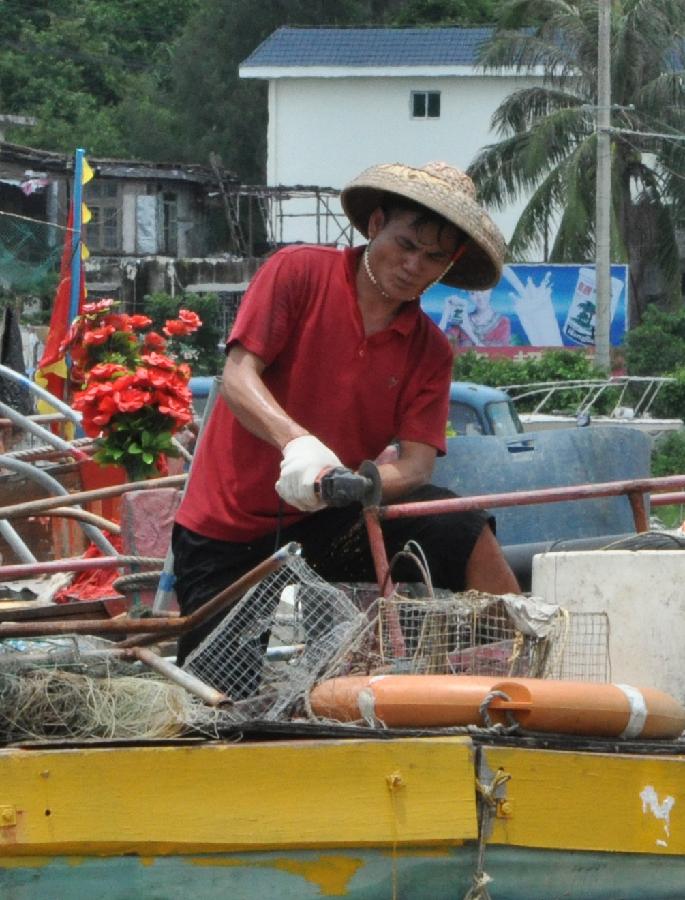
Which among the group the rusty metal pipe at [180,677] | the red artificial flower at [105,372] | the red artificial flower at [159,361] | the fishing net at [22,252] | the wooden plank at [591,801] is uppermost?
the fishing net at [22,252]

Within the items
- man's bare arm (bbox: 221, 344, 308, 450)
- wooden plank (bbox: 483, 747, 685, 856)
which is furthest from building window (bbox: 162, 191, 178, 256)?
wooden plank (bbox: 483, 747, 685, 856)

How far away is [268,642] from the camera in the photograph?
407cm

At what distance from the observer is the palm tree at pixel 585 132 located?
115 ft

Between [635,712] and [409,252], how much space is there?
132 cm

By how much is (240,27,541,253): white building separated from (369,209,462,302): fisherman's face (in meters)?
42.2

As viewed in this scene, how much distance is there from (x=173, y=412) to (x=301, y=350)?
351cm

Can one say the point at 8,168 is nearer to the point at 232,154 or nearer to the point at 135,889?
the point at 232,154

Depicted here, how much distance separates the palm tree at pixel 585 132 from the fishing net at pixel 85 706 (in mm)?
31425

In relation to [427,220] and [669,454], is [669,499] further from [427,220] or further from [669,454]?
[669,454]

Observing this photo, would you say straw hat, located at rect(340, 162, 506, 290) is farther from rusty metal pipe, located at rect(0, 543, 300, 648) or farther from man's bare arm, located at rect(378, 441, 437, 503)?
rusty metal pipe, located at rect(0, 543, 300, 648)

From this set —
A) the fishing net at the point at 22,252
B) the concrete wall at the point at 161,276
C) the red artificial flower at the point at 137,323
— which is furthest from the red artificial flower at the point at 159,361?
the concrete wall at the point at 161,276

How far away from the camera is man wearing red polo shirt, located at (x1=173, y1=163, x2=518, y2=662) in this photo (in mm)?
4141

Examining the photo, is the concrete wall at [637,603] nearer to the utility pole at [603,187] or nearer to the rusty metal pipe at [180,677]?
the rusty metal pipe at [180,677]

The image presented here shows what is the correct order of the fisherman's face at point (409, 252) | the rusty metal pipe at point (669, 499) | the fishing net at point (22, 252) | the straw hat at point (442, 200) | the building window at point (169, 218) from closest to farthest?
the straw hat at point (442, 200) < the fisherman's face at point (409, 252) < the rusty metal pipe at point (669, 499) < the fishing net at point (22, 252) < the building window at point (169, 218)
